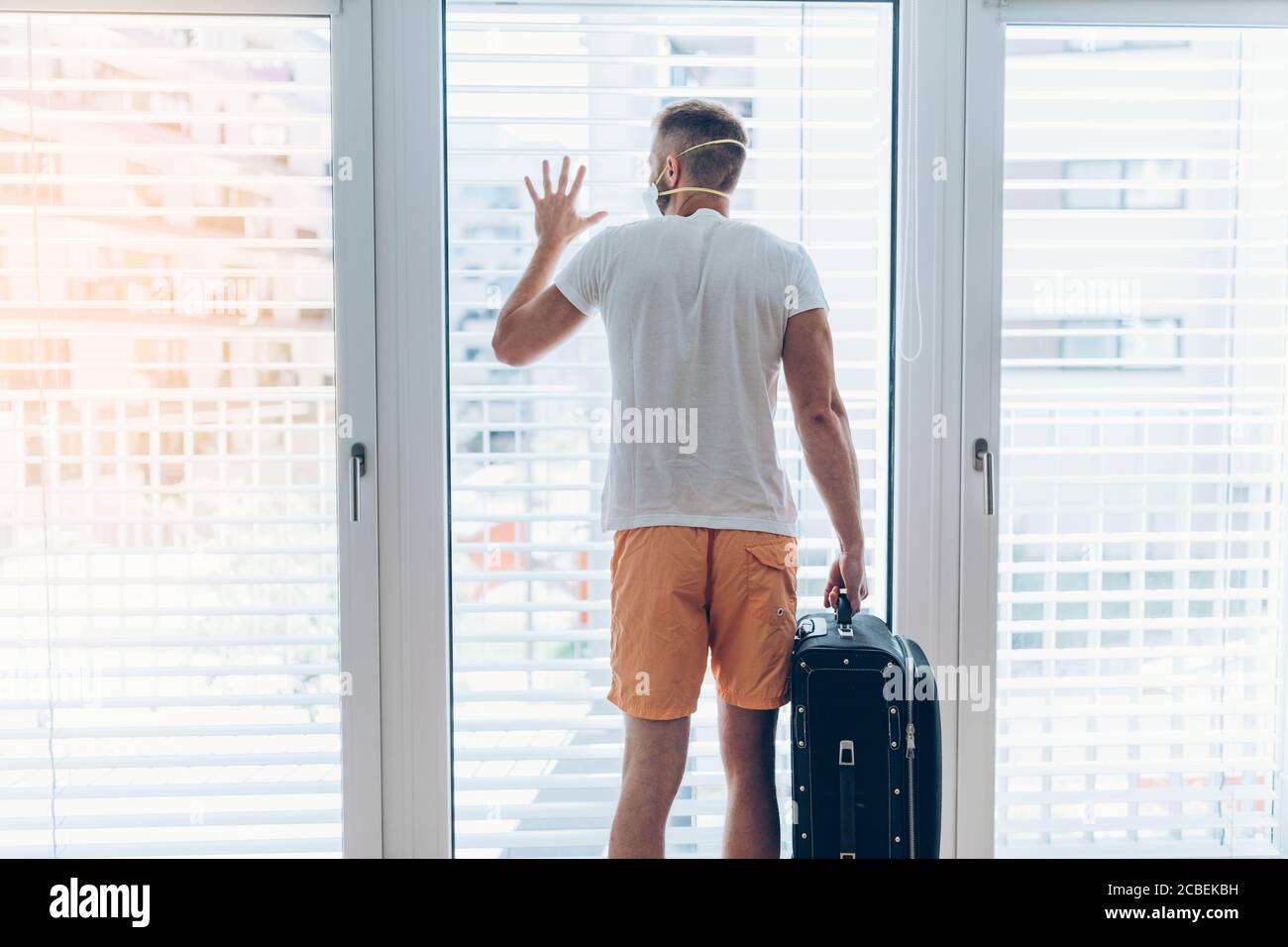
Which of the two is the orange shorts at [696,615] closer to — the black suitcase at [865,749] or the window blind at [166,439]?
the black suitcase at [865,749]

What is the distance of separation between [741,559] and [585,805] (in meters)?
0.72

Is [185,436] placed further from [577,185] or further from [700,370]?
[700,370]

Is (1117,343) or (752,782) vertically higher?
(1117,343)

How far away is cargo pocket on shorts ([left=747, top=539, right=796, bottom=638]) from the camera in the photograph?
1.62 metres

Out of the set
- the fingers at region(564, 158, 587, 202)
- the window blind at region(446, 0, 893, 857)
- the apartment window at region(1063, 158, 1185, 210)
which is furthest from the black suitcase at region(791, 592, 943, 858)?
the apartment window at region(1063, 158, 1185, 210)

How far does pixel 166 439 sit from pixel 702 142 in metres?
1.25

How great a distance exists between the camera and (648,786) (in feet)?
5.39

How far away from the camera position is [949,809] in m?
1.98

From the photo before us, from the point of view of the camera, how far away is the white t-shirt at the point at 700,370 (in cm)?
162

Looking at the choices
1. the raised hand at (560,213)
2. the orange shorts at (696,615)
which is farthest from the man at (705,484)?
the raised hand at (560,213)

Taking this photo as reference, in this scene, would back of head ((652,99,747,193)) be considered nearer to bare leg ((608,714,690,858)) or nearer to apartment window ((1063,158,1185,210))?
apartment window ((1063,158,1185,210))

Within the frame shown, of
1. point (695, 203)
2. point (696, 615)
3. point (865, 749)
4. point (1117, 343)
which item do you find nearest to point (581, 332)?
point (695, 203)

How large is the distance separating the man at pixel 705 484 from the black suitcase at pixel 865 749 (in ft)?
0.26
